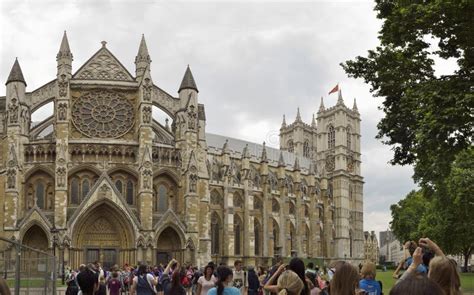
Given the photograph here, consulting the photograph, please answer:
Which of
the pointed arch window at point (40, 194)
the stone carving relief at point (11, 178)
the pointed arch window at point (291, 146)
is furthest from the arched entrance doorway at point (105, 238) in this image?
the pointed arch window at point (291, 146)

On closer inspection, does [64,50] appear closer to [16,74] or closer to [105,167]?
[16,74]

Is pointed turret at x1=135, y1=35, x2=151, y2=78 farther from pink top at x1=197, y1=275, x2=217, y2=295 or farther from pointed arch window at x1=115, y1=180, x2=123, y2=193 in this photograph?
pink top at x1=197, y1=275, x2=217, y2=295

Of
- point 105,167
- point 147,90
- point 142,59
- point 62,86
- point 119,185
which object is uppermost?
point 142,59

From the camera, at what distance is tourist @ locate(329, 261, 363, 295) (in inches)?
241

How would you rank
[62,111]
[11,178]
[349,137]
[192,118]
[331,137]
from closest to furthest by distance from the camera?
1. [11,178]
2. [62,111]
3. [192,118]
4. [349,137]
5. [331,137]

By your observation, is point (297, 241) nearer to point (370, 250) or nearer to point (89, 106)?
point (89, 106)

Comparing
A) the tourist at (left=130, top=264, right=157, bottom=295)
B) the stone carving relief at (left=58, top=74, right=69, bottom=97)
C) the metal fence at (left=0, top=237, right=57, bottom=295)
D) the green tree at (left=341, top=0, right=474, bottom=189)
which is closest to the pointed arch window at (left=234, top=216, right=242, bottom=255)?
the stone carving relief at (left=58, top=74, right=69, bottom=97)

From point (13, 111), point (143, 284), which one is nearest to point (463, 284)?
point (143, 284)

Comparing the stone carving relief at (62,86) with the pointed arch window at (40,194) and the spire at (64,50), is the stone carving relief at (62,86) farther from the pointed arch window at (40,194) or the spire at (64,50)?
the pointed arch window at (40,194)

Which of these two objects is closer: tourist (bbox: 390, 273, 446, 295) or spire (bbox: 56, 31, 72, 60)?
tourist (bbox: 390, 273, 446, 295)

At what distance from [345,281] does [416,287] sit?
2635 millimetres

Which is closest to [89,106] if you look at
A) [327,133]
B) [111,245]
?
[111,245]

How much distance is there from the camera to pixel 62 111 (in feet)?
153

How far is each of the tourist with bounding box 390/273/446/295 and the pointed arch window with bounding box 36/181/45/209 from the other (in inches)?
1786
